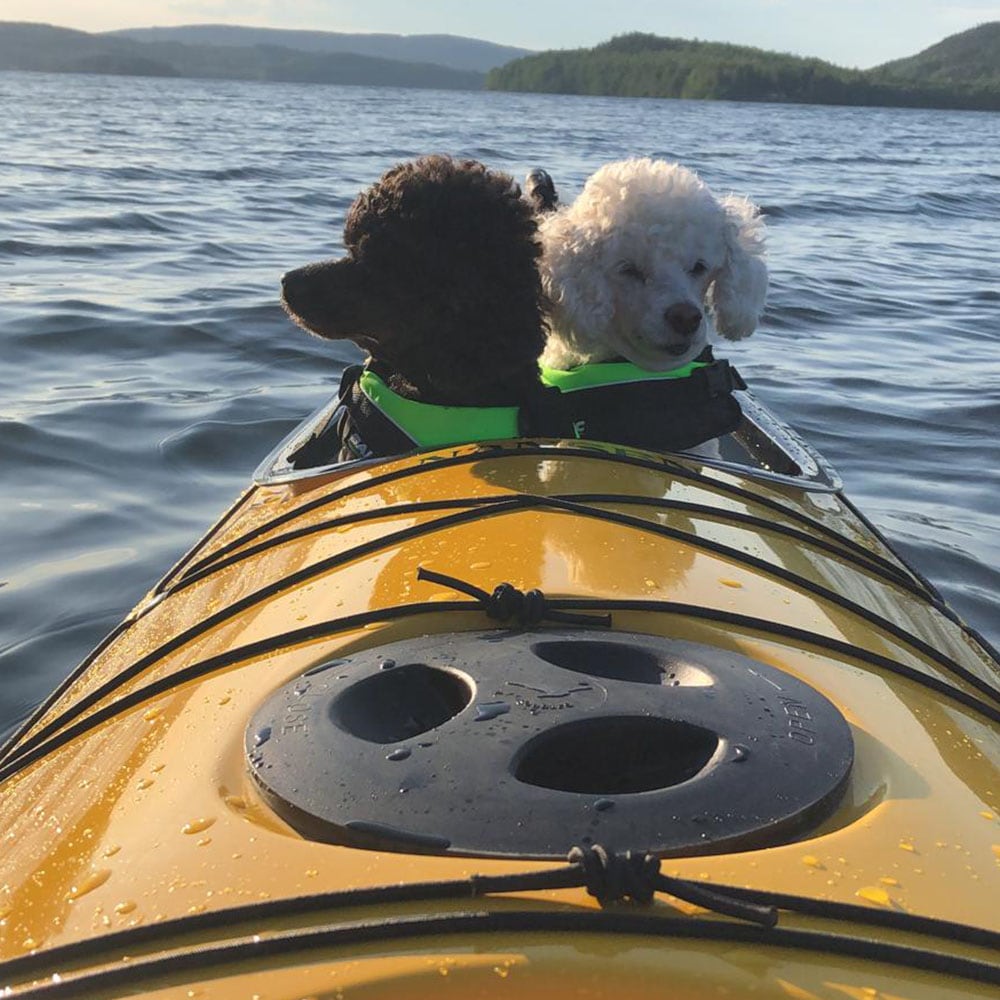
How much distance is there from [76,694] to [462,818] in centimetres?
129

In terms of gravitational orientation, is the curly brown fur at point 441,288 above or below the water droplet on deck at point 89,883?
above

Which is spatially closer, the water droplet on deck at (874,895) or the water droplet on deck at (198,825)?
the water droplet on deck at (874,895)

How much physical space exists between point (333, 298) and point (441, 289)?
301mm

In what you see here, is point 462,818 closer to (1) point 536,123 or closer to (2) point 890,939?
(2) point 890,939

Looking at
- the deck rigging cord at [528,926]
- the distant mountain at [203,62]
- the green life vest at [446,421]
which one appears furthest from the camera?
the distant mountain at [203,62]

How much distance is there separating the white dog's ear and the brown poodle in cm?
84

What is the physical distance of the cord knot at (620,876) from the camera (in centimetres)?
122

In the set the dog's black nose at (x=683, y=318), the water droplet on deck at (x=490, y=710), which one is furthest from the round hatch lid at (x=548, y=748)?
the dog's black nose at (x=683, y=318)

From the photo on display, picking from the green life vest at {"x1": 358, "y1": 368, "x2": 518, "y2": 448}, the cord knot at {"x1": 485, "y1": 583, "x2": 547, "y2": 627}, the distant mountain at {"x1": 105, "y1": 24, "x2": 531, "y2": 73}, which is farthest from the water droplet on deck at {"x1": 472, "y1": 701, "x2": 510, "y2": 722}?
the distant mountain at {"x1": 105, "y1": 24, "x2": 531, "y2": 73}

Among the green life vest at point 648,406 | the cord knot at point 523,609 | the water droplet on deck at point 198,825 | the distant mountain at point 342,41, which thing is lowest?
the distant mountain at point 342,41

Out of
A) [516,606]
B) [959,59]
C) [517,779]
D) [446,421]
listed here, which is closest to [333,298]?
[446,421]

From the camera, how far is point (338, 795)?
57.1 inches

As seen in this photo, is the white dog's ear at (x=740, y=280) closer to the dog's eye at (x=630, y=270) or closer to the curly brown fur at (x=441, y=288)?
the dog's eye at (x=630, y=270)

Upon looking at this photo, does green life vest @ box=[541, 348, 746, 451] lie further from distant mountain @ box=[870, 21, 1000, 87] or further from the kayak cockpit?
distant mountain @ box=[870, 21, 1000, 87]
